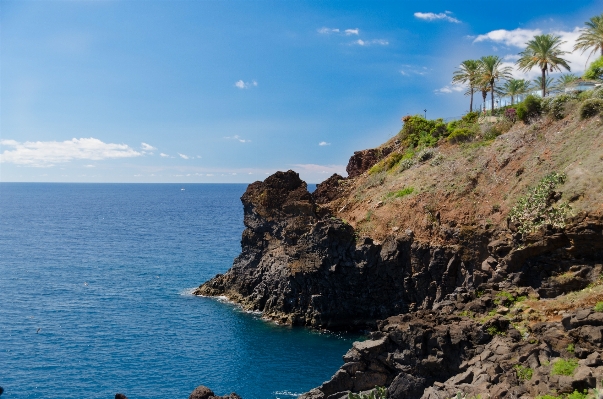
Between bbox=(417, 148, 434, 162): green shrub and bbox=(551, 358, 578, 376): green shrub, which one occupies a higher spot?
bbox=(417, 148, 434, 162): green shrub

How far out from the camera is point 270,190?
6372 cm

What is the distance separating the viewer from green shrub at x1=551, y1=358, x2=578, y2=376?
78.5 feet

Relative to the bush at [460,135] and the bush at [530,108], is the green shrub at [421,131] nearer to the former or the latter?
the bush at [460,135]

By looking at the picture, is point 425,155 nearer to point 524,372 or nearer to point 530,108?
point 530,108

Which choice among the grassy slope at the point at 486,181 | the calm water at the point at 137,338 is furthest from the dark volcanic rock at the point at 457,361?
the grassy slope at the point at 486,181

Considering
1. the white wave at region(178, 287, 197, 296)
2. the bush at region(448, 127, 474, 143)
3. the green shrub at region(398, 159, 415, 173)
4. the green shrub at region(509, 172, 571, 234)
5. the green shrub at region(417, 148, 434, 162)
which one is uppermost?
the bush at region(448, 127, 474, 143)

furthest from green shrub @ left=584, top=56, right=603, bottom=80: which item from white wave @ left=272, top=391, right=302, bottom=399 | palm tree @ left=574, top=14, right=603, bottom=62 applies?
white wave @ left=272, top=391, right=302, bottom=399

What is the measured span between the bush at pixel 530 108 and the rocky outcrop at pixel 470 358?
3015 cm

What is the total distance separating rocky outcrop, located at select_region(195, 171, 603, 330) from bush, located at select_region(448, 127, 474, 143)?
19.3 meters

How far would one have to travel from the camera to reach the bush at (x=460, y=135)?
65.3 m

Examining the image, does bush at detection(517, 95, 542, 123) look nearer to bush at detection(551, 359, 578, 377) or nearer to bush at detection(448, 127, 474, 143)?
bush at detection(448, 127, 474, 143)

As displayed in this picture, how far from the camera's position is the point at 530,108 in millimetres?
57438

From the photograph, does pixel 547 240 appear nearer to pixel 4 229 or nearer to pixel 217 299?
pixel 217 299

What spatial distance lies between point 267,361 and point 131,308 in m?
23.4
